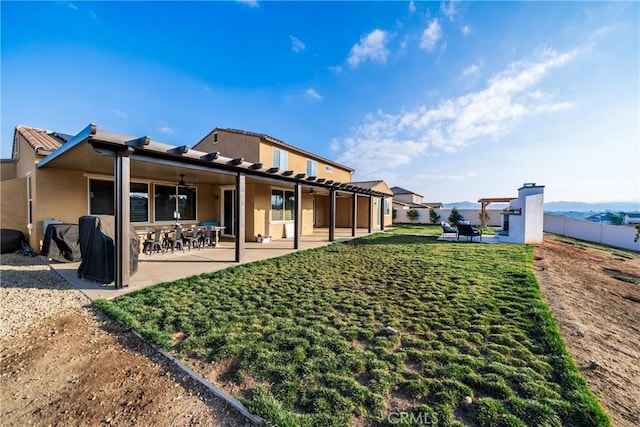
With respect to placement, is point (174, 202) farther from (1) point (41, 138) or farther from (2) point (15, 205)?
(2) point (15, 205)

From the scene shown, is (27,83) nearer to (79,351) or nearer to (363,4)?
(79,351)

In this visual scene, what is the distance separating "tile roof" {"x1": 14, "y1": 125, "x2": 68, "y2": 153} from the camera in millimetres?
7621

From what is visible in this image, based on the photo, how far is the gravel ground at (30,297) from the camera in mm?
3758

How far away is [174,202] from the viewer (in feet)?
36.1

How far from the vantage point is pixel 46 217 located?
7.83m

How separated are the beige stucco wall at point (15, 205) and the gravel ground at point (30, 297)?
3844 millimetres

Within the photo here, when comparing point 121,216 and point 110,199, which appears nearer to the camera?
point 121,216

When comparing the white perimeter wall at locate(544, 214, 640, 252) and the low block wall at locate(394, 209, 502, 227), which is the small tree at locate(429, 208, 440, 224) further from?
the white perimeter wall at locate(544, 214, 640, 252)

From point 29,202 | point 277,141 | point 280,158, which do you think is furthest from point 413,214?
point 29,202

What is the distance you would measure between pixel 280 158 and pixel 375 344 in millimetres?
11642

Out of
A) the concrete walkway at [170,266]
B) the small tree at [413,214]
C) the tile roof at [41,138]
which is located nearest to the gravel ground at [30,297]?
the concrete walkway at [170,266]

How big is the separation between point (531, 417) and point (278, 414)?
209cm

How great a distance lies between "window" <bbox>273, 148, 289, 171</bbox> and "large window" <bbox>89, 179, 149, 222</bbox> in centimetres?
589

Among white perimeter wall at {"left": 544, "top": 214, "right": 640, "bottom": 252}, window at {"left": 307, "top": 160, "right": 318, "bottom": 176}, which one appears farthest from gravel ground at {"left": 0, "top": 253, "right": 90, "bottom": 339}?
white perimeter wall at {"left": 544, "top": 214, "right": 640, "bottom": 252}
